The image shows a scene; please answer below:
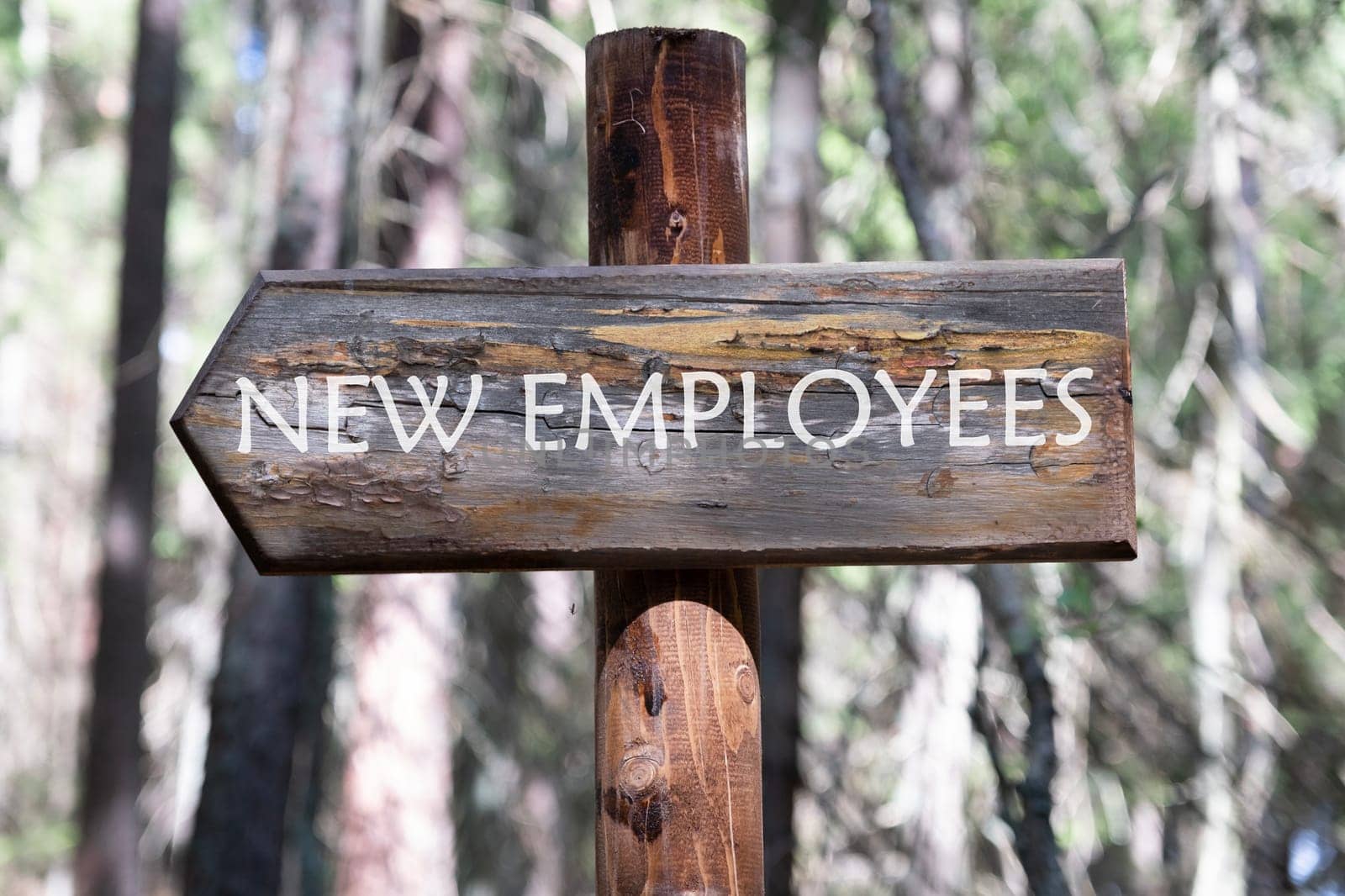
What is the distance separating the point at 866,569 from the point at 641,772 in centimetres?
711

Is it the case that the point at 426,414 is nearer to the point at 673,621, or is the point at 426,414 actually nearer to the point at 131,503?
the point at 673,621

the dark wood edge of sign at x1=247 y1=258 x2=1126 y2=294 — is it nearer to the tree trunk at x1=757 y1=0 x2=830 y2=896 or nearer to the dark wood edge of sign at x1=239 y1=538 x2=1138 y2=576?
the dark wood edge of sign at x1=239 y1=538 x2=1138 y2=576

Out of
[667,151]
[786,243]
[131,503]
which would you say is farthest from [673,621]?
[131,503]

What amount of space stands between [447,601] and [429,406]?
238 inches

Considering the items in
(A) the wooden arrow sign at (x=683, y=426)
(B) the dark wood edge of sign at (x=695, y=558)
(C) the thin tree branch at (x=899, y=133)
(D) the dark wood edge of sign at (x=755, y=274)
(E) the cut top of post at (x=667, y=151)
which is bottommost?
(B) the dark wood edge of sign at (x=695, y=558)

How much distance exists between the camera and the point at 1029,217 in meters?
6.45

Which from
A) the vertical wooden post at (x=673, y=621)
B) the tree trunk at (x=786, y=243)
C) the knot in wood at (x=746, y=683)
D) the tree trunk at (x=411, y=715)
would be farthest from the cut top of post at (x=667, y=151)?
the tree trunk at (x=411, y=715)

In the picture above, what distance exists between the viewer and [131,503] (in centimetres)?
714

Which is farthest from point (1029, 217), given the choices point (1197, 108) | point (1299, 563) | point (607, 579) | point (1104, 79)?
point (607, 579)

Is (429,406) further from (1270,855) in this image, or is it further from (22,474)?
(22,474)

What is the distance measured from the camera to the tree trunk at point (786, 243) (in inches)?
195

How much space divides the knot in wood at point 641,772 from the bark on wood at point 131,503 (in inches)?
239

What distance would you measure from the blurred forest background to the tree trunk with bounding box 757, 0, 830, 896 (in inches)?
0.7

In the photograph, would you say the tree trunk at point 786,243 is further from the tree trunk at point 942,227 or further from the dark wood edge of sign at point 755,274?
the dark wood edge of sign at point 755,274
